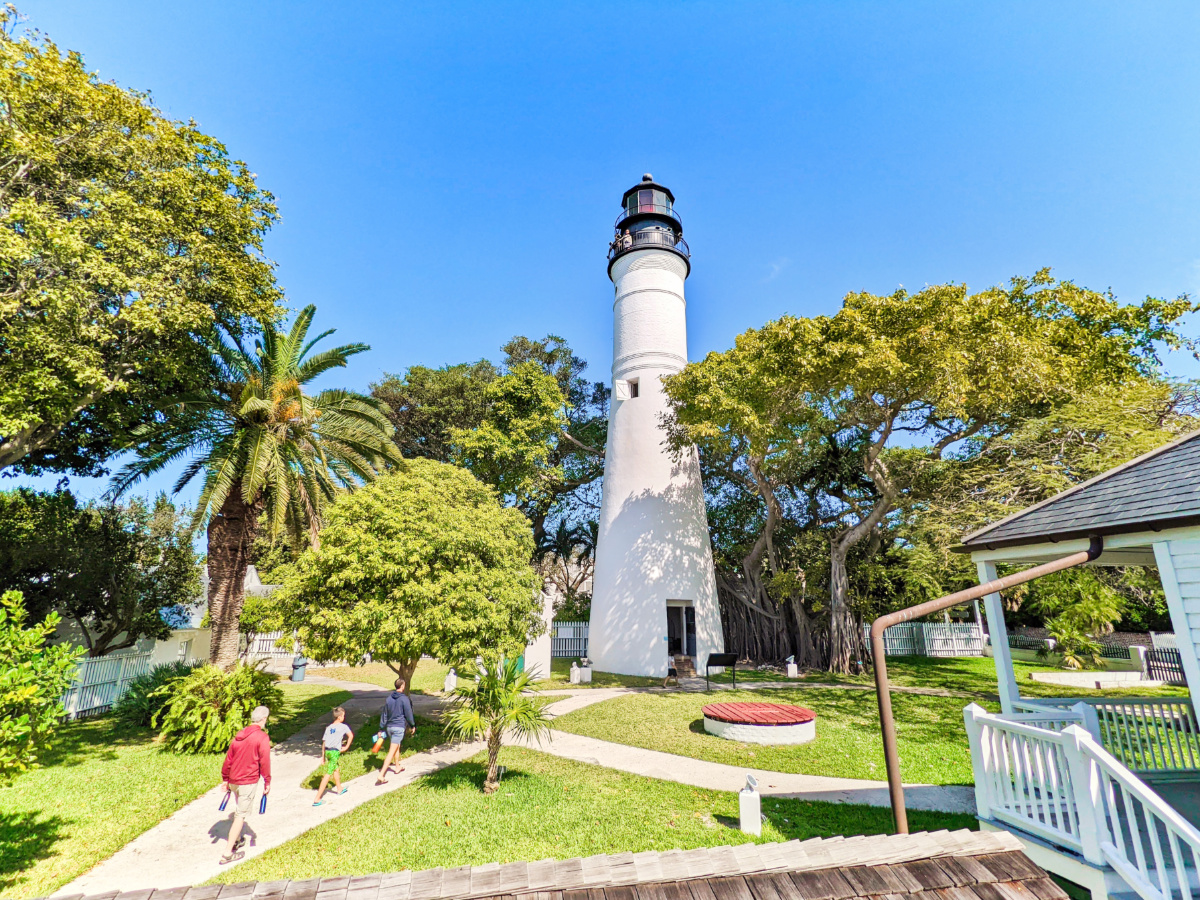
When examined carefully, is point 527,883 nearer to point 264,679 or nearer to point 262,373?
point 264,679

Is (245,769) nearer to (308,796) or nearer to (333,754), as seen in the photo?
(333,754)

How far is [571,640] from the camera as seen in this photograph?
76.1 ft

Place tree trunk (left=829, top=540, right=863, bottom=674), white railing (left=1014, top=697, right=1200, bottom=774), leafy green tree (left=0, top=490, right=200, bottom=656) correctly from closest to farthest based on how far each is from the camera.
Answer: white railing (left=1014, top=697, right=1200, bottom=774), leafy green tree (left=0, top=490, right=200, bottom=656), tree trunk (left=829, top=540, right=863, bottom=674)

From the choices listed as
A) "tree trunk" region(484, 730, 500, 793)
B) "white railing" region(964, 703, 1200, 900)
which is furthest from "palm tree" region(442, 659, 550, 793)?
"white railing" region(964, 703, 1200, 900)

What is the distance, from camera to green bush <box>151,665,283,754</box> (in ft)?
31.7

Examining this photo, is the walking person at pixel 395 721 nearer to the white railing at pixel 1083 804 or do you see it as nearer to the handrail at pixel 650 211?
the white railing at pixel 1083 804

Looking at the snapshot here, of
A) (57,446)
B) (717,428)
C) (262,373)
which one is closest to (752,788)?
(717,428)

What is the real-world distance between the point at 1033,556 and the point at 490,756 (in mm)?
7876

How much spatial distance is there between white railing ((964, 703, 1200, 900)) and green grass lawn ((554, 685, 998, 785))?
3.06 metres

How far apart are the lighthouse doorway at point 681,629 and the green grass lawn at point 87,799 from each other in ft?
42.2

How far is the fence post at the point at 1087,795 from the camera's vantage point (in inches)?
169

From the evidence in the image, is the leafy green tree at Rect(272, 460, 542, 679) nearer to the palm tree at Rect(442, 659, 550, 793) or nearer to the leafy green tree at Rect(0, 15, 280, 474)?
the palm tree at Rect(442, 659, 550, 793)

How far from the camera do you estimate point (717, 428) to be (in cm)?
1720

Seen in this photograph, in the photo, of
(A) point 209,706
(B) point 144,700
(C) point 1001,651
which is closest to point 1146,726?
(C) point 1001,651
